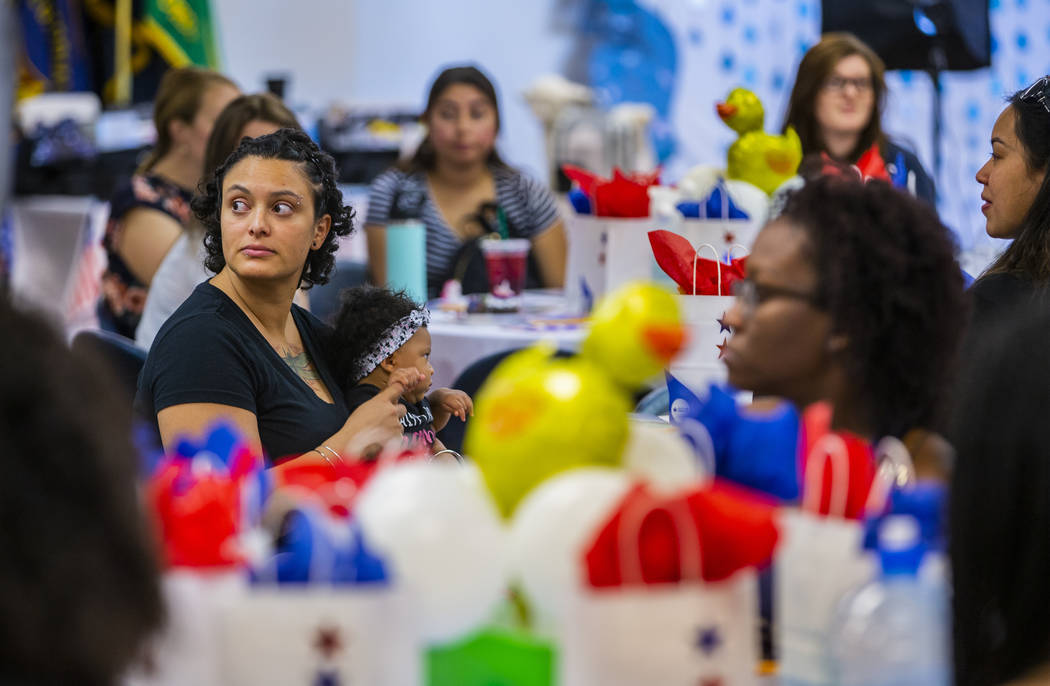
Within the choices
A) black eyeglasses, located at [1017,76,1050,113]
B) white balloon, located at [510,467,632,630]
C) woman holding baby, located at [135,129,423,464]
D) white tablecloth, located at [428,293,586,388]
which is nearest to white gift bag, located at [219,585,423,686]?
white balloon, located at [510,467,632,630]

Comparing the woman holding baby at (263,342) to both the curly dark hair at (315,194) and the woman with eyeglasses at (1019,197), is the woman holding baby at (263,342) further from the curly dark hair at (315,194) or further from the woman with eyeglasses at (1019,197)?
the woman with eyeglasses at (1019,197)

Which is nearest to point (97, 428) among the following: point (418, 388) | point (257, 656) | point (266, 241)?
point (257, 656)

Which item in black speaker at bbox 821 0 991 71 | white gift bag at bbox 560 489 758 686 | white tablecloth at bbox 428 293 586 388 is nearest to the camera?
white gift bag at bbox 560 489 758 686

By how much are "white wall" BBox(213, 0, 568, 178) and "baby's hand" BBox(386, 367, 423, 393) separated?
5921mm

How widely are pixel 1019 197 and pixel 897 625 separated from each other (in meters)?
1.68

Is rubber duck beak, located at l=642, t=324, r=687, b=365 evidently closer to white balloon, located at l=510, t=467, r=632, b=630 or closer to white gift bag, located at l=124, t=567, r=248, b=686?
white balloon, located at l=510, t=467, r=632, b=630

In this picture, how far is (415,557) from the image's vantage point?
946 mm

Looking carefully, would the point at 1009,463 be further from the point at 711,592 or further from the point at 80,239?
the point at 80,239

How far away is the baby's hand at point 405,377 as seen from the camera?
85.7 inches

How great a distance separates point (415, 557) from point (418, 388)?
1.40m

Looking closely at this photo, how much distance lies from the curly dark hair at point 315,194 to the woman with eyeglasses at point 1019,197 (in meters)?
1.17

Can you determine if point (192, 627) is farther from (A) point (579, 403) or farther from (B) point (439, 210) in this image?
(B) point (439, 210)

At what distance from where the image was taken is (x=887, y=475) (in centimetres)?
113

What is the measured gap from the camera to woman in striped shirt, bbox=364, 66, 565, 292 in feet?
13.6
